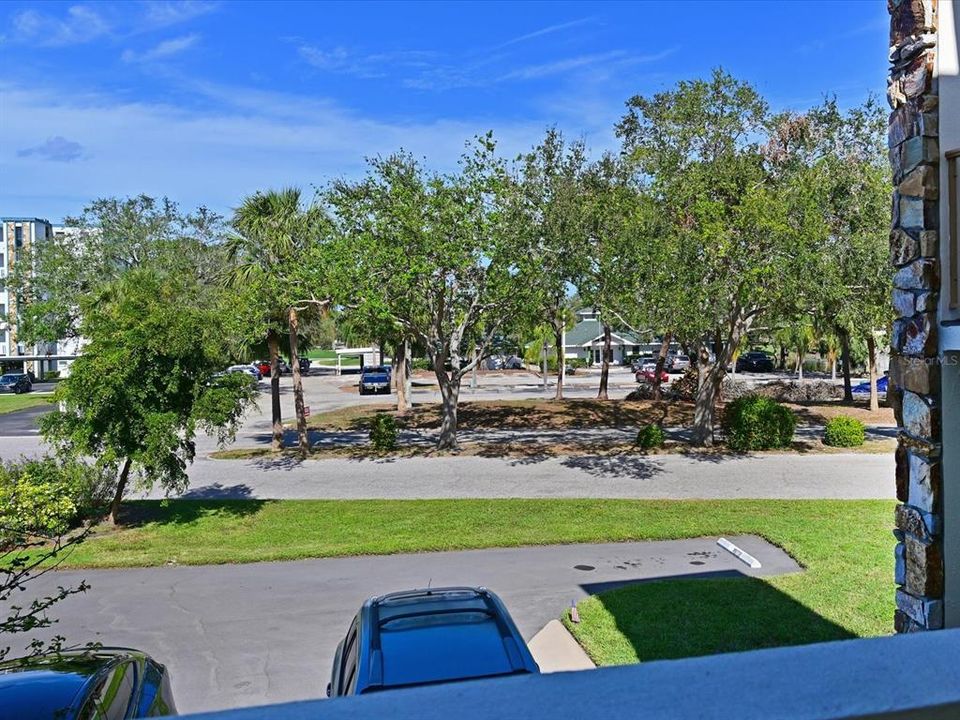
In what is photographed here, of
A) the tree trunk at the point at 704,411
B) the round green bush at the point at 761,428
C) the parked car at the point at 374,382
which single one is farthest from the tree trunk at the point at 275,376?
the parked car at the point at 374,382

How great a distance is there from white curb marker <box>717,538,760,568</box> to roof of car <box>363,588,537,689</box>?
563cm

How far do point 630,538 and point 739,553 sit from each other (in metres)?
1.79

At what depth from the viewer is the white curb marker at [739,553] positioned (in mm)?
10869

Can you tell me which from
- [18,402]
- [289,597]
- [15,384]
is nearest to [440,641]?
[289,597]

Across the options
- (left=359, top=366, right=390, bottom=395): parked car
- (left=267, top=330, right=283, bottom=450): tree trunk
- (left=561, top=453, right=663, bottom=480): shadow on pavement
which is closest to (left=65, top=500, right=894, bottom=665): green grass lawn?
(left=561, top=453, right=663, bottom=480): shadow on pavement

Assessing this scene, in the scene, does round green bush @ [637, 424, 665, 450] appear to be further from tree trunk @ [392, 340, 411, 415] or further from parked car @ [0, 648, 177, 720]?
parked car @ [0, 648, 177, 720]

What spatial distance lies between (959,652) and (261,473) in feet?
63.6

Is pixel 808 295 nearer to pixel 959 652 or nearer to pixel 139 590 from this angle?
pixel 139 590

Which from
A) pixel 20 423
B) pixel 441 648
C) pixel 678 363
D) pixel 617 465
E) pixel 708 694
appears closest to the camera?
pixel 708 694

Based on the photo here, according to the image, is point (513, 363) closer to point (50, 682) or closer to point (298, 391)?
point (298, 391)

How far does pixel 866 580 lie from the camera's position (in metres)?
9.84

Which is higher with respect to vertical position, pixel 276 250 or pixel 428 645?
pixel 276 250

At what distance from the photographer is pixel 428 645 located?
5746 mm

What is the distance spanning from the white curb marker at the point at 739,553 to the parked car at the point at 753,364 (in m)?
50.2
